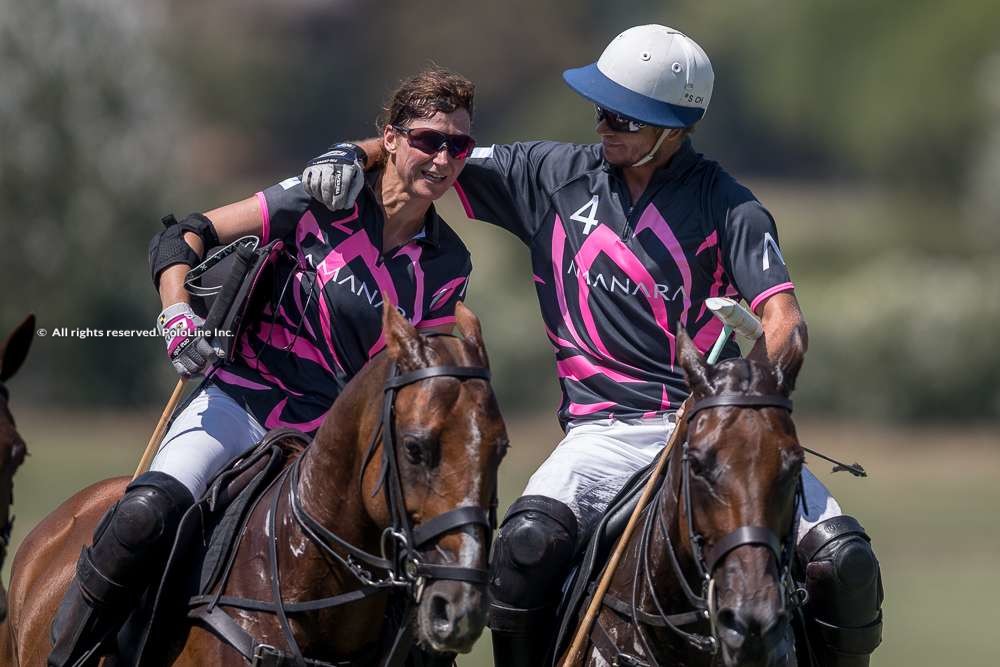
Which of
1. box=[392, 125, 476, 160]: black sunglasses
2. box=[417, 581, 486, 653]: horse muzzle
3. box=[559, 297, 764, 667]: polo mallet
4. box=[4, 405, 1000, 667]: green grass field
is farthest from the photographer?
box=[4, 405, 1000, 667]: green grass field

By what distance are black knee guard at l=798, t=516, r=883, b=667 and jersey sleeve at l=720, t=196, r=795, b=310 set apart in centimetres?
97

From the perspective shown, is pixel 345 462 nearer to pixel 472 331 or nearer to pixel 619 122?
pixel 472 331

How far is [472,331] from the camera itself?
5.28 m

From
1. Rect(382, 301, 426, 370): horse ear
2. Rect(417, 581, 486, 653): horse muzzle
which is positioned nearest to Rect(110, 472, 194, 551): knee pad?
Rect(382, 301, 426, 370): horse ear

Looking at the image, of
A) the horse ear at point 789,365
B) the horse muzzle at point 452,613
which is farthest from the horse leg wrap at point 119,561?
the horse ear at point 789,365

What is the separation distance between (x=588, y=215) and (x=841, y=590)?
1895 mm

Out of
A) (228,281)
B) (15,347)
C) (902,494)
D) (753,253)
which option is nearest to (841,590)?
(753,253)

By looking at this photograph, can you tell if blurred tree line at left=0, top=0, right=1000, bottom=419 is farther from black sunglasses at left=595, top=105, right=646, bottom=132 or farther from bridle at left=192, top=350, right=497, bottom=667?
bridle at left=192, top=350, right=497, bottom=667

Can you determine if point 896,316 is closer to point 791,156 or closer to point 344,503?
point 344,503

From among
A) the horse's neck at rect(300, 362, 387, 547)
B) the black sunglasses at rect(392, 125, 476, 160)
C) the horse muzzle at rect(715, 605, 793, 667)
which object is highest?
the black sunglasses at rect(392, 125, 476, 160)

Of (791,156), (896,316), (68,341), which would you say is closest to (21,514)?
(68,341)

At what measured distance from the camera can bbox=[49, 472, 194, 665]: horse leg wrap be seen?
5.62 meters

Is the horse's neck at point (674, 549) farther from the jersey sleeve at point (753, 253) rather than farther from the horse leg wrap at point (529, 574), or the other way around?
the jersey sleeve at point (753, 253)

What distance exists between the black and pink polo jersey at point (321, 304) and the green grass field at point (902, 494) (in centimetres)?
738
